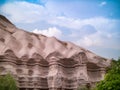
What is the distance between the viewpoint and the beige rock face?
3522 centimetres

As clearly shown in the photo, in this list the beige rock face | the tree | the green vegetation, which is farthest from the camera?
the beige rock face

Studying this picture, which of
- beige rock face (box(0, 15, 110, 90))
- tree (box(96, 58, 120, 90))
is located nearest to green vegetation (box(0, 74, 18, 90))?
beige rock face (box(0, 15, 110, 90))

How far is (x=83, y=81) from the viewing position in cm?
3594

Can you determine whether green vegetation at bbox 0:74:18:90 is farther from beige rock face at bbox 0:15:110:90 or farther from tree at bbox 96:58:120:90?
tree at bbox 96:58:120:90

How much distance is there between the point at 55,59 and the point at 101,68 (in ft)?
17.6

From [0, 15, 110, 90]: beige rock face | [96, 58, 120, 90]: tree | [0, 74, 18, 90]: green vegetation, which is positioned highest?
[0, 15, 110, 90]: beige rock face

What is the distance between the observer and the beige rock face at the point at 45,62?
116ft

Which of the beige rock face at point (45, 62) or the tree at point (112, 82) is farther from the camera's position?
the beige rock face at point (45, 62)

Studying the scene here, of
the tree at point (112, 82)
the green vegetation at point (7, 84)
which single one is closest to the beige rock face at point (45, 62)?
the green vegetation at point (7, 84)

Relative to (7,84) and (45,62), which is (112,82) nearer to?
(7,84)

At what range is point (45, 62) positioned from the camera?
37688 mm

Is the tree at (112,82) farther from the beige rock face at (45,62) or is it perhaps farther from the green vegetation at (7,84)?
the beige rock face at (45,62)

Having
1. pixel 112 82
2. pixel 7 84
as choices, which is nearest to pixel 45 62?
pixel 7 84

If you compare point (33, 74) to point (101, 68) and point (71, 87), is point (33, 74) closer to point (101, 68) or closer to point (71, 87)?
point (71, 87)
